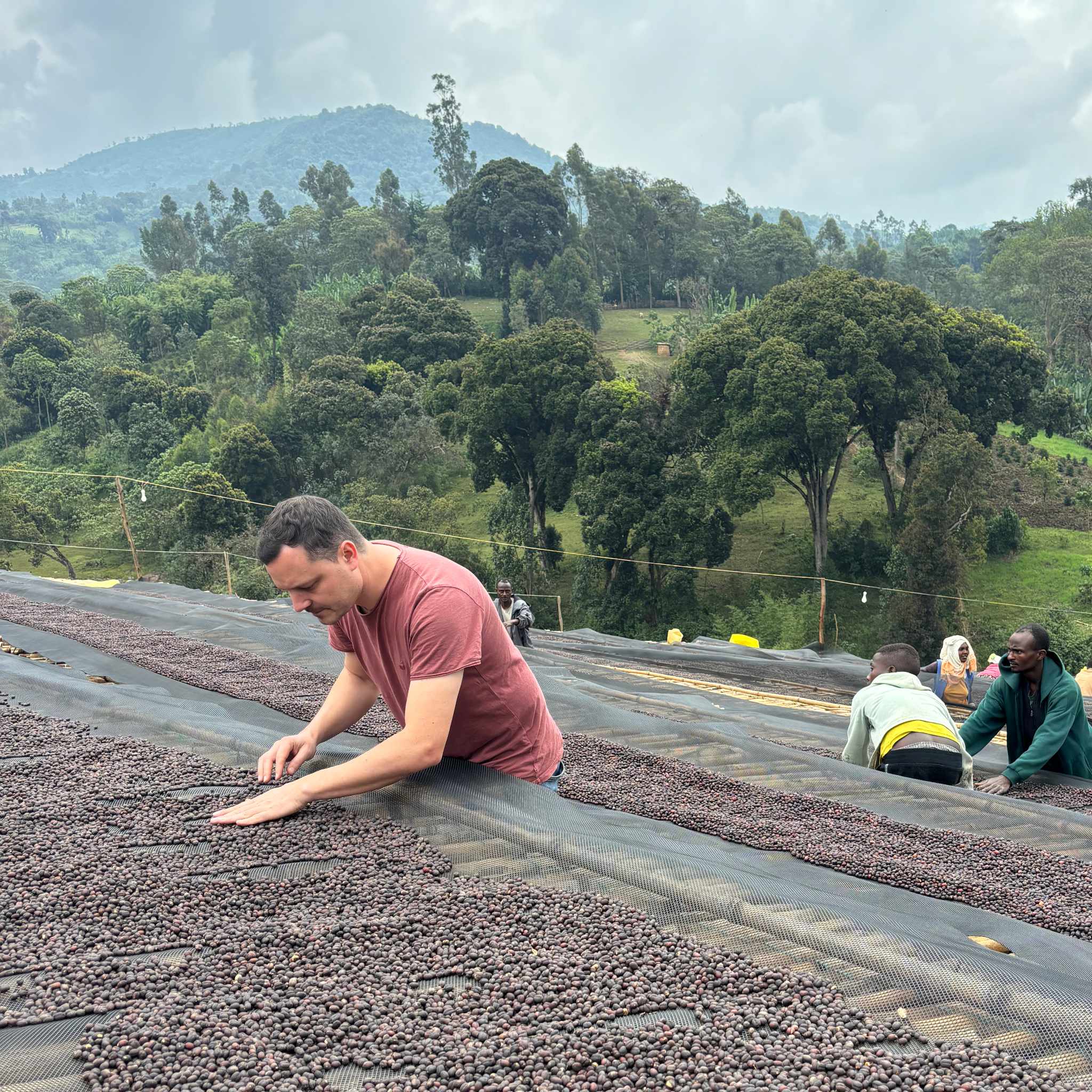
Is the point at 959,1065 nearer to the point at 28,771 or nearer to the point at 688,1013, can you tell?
the point at 688,1013

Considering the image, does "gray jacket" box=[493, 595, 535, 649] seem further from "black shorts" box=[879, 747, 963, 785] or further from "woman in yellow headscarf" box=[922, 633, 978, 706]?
"black shorts" box=[879, 747, 963, 785]

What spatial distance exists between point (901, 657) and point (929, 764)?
705mm

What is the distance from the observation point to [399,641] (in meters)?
2.23

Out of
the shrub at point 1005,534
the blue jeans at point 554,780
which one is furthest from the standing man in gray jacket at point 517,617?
the shrub at point 1005,534

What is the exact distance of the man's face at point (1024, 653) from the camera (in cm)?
374

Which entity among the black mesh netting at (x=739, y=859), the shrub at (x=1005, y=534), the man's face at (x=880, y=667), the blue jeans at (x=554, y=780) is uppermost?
the shrub at (x=1005, y=534)

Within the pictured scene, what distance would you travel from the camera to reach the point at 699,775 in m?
3.32

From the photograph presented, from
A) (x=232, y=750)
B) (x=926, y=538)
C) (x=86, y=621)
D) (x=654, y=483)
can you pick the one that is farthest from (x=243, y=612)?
(x=926, y=538)

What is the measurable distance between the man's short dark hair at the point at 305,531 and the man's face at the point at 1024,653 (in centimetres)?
296

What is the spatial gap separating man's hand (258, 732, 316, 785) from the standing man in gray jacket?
5.47 metres

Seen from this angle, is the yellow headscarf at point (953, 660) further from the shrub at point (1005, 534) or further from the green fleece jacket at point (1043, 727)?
the shrub at point (1005, 534)

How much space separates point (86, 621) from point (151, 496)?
21.5m

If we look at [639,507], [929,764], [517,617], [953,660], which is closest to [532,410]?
[639,507]

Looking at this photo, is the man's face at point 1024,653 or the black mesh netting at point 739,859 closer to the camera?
the black mesh netting at point 739,859
